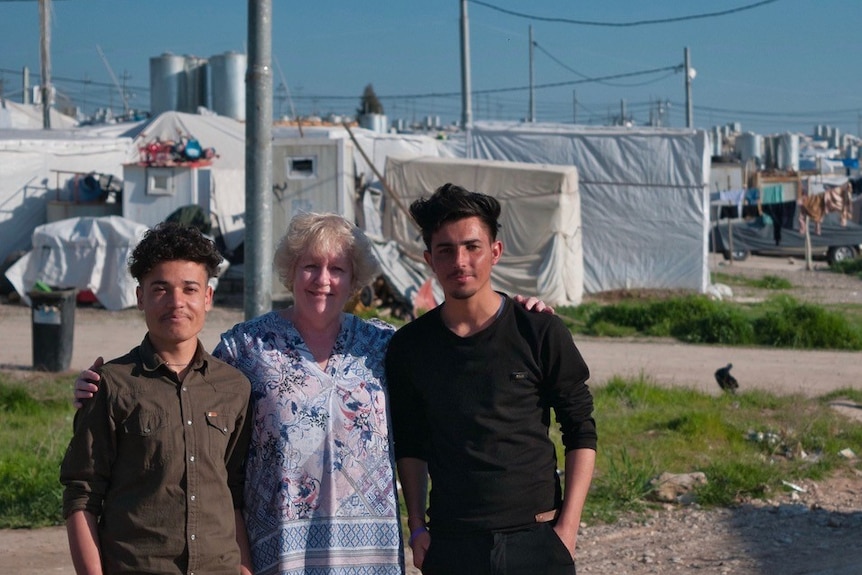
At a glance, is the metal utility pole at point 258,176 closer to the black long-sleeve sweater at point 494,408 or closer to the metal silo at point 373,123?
the black long-sleeve sweater at point 494,408

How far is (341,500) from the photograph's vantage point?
3.01 meters

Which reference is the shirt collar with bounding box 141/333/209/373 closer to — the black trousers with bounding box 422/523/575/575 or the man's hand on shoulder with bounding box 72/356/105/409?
the man's hand on shoulder with bounding box 72/356/105/409

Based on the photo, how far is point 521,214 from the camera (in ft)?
60.1

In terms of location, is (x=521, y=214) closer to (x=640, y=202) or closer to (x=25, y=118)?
(x=640, y=202)

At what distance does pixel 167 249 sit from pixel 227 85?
95.6 feet

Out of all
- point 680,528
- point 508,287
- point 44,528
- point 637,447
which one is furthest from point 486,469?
point 508,287

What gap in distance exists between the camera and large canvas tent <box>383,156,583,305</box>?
59.5 ft

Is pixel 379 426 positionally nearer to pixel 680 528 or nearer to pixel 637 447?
pixel 680 528

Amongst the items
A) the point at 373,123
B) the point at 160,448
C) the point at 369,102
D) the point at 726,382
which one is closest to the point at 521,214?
the point at 726,382

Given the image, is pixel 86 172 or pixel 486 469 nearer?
pixel 486 469

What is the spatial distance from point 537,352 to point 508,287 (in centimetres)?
1537

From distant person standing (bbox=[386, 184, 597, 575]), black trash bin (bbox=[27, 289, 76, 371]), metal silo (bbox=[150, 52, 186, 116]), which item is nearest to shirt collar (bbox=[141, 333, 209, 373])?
distant person standing (bbox=[386, 184, 597, 575])

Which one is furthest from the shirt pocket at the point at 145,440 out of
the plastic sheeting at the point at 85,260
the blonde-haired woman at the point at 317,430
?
the plastic sheeting at the point at 85,260

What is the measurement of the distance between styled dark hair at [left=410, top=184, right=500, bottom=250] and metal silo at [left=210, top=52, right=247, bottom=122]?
28.4 metres
